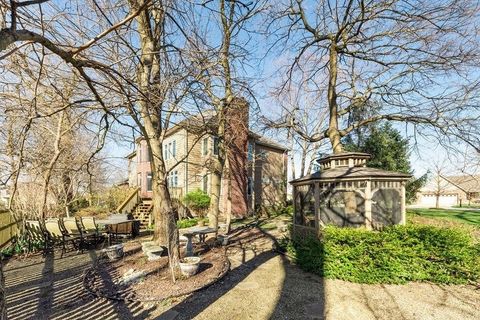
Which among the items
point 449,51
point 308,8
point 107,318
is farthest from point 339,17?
point 107,318

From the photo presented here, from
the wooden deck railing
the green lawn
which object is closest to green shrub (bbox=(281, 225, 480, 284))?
the green lawn

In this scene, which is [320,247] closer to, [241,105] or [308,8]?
[241,105]

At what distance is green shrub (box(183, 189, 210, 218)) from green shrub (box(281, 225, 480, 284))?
1164cm

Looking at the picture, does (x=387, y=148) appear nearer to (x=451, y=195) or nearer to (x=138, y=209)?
(x=138, y=209)

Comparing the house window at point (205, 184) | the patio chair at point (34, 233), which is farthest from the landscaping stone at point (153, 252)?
the house window at point (205, 184)

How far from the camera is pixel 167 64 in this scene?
206 inches

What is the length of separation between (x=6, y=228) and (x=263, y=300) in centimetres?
1086

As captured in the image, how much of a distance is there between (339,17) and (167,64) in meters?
9.57

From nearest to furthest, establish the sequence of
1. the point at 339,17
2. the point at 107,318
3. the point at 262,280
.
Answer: the point at 107,318 → the point at 262,280 → the point at 339,17

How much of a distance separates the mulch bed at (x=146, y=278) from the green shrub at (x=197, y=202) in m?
9.19

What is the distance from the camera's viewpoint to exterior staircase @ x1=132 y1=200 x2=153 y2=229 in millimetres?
16286

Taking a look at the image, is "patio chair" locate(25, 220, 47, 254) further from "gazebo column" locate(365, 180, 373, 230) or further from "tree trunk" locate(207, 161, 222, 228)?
"gazebo column" locate(365, 180, 373, 230)

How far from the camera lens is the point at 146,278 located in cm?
621

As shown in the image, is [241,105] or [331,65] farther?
[331,65]
